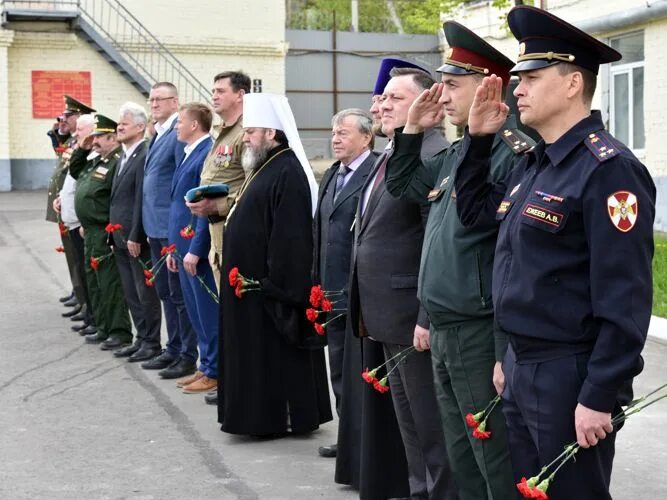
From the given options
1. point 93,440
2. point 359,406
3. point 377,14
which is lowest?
point 93,440

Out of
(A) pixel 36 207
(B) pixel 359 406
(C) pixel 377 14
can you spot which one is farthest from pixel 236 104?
(C) pixel 377 14

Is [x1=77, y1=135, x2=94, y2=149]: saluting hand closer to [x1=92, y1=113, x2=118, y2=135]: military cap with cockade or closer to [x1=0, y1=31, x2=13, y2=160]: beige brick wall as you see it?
[x1=92, y1=113, x2=118, y2=135]: military cap with cockade

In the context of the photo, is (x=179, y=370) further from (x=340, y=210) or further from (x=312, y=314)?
(x=340, y=210)

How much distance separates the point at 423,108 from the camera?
466 cm

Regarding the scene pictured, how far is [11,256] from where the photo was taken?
1628 cm

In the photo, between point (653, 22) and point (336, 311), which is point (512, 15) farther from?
point (653, 22)

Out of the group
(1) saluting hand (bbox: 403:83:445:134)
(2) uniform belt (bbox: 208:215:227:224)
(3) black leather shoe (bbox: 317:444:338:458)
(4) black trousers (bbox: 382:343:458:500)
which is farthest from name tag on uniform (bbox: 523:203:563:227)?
(2) uniform belt (bbox: 208:215:227:224)

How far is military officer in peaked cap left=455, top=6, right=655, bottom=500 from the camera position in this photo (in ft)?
10.8

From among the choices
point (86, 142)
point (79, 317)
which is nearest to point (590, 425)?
point (86, 142)

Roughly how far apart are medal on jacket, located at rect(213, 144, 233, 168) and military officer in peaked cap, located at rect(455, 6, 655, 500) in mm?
4155

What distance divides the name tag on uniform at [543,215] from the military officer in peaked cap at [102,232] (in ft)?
22.6

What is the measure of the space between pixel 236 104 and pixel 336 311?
2.15 m

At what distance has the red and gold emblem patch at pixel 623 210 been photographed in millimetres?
3297

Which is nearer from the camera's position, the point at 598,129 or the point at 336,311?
the point at 598,129
